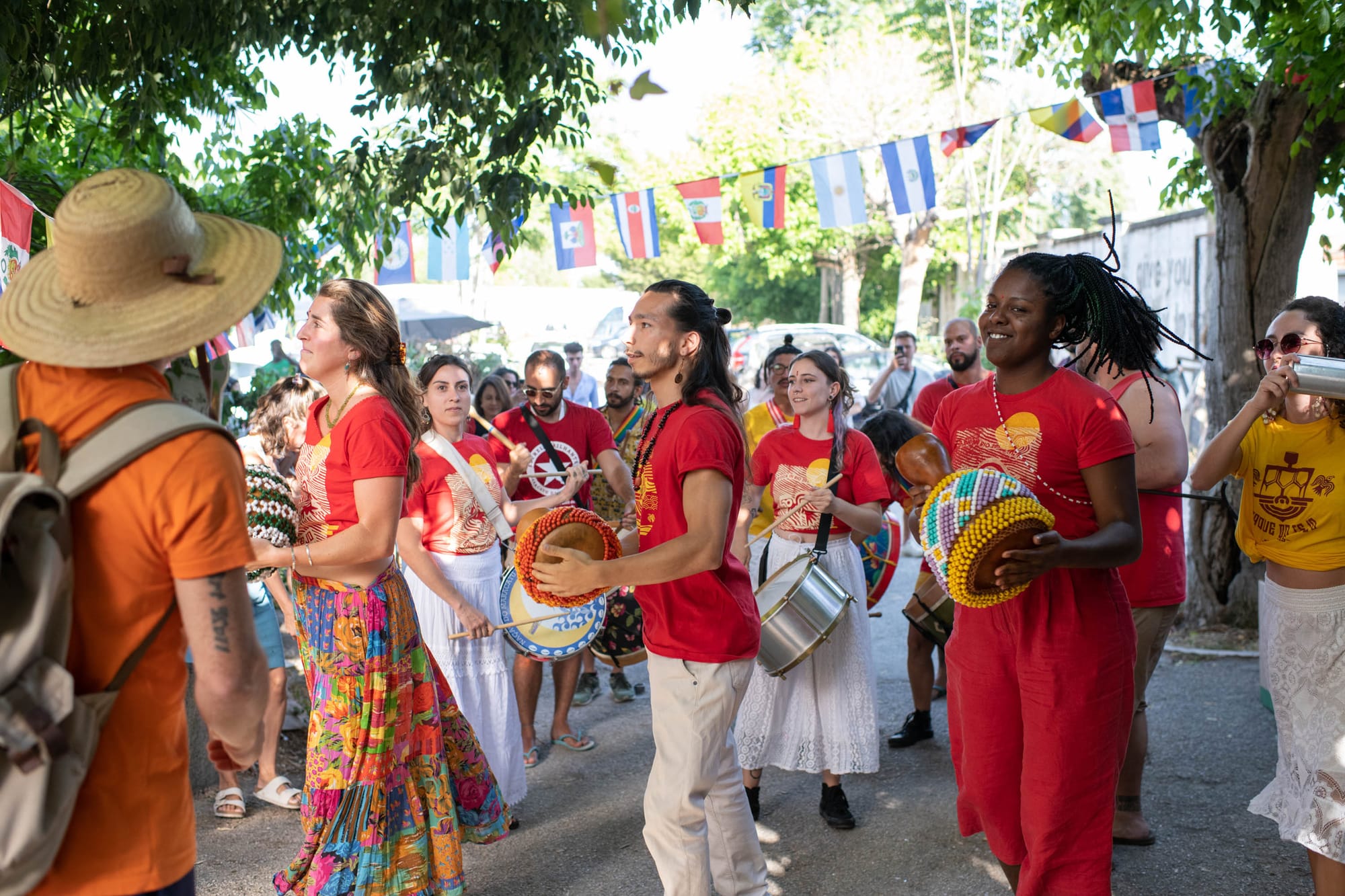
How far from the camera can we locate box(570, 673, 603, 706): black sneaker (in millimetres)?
6746

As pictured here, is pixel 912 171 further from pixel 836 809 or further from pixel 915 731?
pixel 836 809

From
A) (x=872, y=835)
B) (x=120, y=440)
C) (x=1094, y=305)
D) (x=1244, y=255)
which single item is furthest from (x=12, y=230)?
(x=1244, y=255)

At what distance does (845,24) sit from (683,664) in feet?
107

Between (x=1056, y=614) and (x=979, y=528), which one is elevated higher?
(x=979, y=528)

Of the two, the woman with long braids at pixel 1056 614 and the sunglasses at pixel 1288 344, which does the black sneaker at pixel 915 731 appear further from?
the sunglasses at pixel 1288 344

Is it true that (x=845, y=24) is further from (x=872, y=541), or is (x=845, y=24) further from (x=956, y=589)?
(x=956, y=589)

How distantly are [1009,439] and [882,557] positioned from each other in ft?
8.59

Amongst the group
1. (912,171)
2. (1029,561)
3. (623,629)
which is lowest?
(623,629)

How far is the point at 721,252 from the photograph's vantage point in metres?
33.1

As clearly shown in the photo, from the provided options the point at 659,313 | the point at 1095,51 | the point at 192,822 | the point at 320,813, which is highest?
the point at 1095,51

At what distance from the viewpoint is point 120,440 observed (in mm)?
1836

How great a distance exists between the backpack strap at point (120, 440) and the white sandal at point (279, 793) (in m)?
3.52

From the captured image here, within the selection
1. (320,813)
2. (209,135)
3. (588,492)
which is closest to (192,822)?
(320,813)

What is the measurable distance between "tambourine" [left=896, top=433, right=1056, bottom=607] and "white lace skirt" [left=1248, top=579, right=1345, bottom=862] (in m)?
1.39
